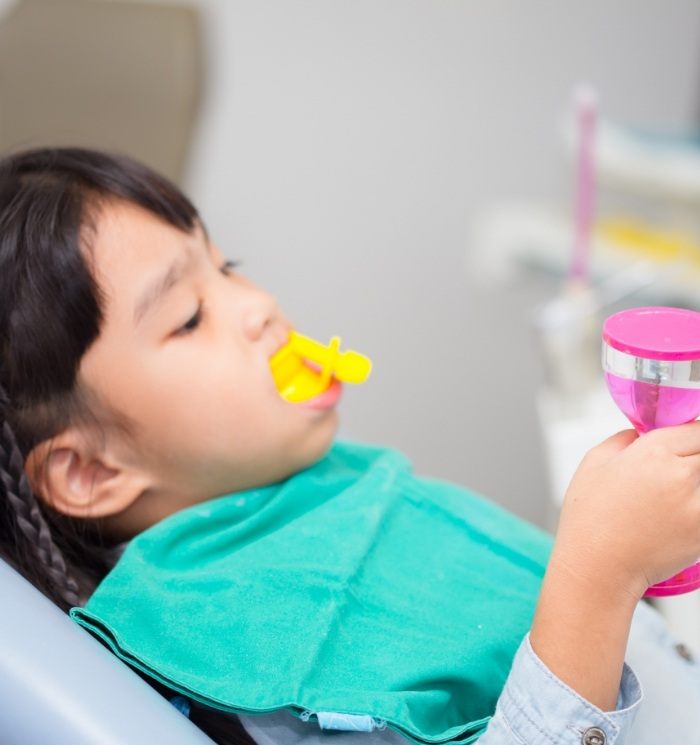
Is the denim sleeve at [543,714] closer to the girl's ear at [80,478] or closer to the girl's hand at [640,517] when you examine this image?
the girl's hand at [640,517]

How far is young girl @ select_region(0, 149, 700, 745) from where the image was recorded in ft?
1.97

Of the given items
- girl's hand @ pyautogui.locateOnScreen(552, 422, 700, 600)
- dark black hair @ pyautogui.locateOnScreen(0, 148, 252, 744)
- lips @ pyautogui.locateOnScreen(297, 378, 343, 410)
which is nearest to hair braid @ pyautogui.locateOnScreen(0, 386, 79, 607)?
dark black hair @ pyautogui.locateOnScreen(0, 148, 252, 744)

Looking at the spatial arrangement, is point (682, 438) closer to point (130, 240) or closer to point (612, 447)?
point (612, 447)

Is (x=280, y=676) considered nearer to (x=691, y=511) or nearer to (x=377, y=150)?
(x=691, y=511)

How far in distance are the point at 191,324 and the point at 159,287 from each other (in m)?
0.04

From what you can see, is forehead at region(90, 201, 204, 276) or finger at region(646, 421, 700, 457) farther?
forehead at region(90, 201, 204, 276)

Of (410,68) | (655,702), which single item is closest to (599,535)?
(655,702)

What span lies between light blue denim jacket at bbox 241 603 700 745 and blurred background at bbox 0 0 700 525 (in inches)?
43.7

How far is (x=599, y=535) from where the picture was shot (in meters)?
0.55

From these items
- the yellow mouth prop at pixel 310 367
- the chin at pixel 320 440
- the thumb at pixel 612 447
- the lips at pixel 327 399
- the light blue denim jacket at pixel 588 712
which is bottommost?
the light blue denim jacket at pixel 588 712

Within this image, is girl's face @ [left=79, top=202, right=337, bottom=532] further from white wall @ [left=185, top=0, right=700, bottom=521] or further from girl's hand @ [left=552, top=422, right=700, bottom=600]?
white wall @ [left=185, top=0, right=700, bottom=521]

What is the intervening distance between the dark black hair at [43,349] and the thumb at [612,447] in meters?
0.30

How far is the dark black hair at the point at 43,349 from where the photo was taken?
0.67 meters

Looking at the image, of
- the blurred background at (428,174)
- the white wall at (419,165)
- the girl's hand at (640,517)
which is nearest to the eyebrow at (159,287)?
the girl's hand at (640,517)
